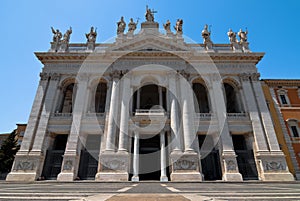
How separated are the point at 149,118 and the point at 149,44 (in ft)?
30.4

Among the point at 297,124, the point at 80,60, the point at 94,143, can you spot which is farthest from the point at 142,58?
the point at 297,124

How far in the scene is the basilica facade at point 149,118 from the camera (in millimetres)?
15484

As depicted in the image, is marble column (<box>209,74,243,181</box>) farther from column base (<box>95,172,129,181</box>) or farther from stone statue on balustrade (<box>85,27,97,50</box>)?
stone statue on balustrade (<box>85,27,97,50</box>)

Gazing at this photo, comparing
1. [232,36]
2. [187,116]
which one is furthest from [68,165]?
[232,36]

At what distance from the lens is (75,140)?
53.7 ft

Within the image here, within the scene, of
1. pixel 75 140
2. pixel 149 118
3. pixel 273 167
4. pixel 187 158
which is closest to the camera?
pixel 187 158

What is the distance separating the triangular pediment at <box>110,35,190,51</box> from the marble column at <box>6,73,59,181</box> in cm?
800

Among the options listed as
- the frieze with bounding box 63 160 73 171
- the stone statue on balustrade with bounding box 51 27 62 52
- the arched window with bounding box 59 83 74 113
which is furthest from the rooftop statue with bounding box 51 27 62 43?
the frieze with bounding box 63 160 73 171

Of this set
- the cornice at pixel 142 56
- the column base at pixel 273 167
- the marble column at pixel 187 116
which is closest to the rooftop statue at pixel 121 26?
the cornice at pixel 142 56

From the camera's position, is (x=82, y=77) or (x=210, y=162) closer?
(x=210, y=162)

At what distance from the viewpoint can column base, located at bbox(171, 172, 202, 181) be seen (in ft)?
47.5

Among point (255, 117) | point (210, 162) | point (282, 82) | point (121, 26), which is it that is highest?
point (121, 26)

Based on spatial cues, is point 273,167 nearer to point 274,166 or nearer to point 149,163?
point 274,166

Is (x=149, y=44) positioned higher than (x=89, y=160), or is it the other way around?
(x=149, y=44)
